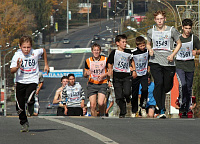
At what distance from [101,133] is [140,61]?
15.4 ft

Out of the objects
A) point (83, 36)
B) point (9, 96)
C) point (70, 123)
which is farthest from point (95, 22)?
point (70, 123)

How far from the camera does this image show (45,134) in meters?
8.96

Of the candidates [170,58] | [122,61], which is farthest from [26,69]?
[122,61]

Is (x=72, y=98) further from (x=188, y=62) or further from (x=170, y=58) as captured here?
(x=170, y=58)

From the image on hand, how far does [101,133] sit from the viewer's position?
8.99m

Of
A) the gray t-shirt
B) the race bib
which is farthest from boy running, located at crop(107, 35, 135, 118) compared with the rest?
the gray t-shirt

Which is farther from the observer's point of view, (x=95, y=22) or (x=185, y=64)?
(x=95, y=22)

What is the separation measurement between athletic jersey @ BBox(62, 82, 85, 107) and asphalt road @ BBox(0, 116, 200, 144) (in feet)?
14.6

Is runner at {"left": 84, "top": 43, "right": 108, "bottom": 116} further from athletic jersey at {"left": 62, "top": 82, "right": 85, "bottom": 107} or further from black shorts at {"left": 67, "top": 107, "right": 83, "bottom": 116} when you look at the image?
black shorts at {"left": 67, "top": 107, "right": 83, "bottom": 116}

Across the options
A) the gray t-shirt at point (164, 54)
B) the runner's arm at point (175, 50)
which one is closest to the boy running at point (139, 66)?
the gray t-shirt at point (164, 54)

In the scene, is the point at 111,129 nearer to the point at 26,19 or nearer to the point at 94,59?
the point at 94,59

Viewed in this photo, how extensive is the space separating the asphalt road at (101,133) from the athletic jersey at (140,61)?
8.76ft

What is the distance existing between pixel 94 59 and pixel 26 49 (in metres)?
4.24

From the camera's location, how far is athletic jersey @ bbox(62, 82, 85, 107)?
15734 millimetres
